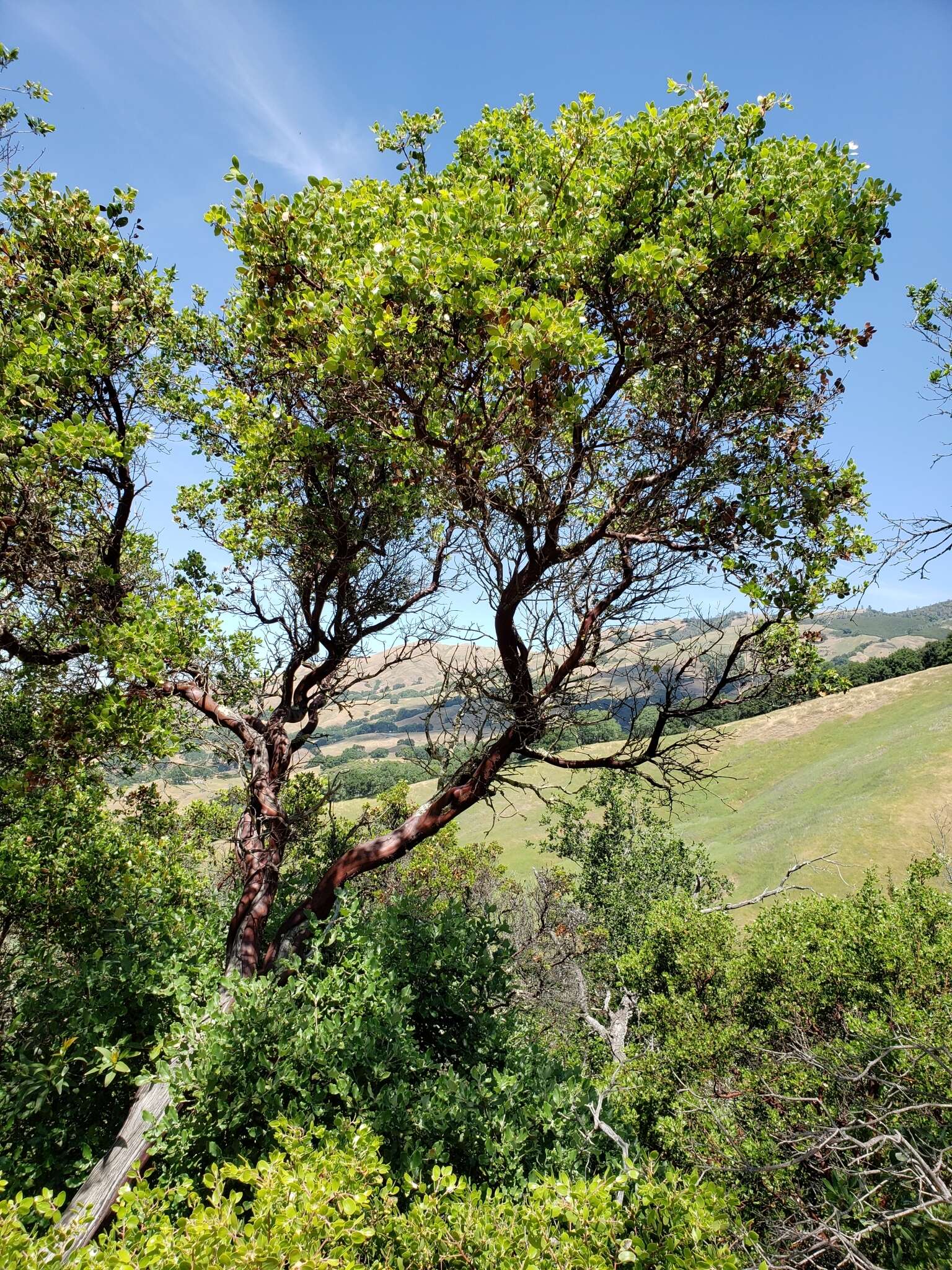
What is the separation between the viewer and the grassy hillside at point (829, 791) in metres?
44.4

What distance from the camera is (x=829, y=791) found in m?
55.5

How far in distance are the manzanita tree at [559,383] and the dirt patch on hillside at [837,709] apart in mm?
71082

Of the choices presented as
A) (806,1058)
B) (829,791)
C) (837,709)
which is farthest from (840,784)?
(806,1058)

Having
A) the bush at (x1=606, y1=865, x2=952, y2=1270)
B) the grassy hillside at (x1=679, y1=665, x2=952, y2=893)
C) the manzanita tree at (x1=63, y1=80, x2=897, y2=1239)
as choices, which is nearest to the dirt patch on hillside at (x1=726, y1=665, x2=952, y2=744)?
the grassy hillside at (x1=679, y1=665, x2=952, y2=893)

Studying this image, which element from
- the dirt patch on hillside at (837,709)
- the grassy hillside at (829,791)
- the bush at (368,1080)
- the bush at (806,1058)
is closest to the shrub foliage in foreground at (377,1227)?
the bush at (368,1080)

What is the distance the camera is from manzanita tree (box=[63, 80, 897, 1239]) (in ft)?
13.8

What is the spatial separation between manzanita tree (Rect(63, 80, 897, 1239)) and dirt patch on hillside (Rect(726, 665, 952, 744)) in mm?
71082

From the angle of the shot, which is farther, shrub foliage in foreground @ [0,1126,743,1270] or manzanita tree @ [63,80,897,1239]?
manzanita tree @ [63,80,897,1239]

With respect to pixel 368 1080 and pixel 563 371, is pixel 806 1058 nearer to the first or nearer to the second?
pixel 368 1080

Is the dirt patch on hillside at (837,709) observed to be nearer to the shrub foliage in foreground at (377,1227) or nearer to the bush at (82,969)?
the bush at (82,969)

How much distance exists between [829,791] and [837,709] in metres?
24.1

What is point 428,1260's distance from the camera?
3.11m

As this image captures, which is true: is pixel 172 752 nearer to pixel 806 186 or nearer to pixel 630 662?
pixel 630 662

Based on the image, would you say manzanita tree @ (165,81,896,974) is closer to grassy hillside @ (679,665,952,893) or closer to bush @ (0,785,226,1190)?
bush @ (0,785,226,1190)
